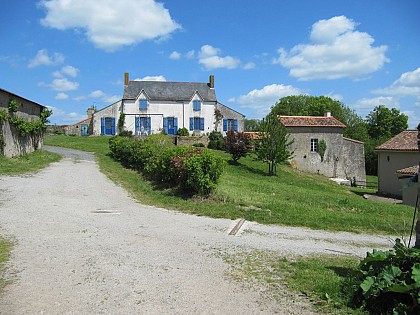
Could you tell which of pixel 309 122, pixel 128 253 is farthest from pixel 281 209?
pixel 309 122

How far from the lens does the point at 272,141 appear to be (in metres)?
29.1

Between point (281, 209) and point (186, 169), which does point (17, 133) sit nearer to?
point (186, 169)

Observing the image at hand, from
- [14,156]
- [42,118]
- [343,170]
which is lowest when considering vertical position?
[343,170]

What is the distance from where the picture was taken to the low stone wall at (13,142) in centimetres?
2081

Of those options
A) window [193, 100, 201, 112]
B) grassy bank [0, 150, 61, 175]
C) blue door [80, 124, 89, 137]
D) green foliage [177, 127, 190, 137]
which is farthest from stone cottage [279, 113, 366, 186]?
blue door [80, 124, 89, 137]

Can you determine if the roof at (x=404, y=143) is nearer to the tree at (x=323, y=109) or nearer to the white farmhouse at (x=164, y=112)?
the white farmhouse at (x=164, y=112)

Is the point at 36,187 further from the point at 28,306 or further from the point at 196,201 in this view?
the point at 28,306

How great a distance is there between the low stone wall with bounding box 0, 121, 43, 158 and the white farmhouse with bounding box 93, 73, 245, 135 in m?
18.6

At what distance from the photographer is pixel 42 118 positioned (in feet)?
95.3

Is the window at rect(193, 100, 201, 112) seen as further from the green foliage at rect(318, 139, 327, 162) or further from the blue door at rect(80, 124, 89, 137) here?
the green foliage at rect(318, 139, 327, 162)

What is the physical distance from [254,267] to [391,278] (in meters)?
2.30

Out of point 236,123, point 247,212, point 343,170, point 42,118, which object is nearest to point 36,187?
point 247,212

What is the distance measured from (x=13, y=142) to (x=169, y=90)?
2671 centimetres

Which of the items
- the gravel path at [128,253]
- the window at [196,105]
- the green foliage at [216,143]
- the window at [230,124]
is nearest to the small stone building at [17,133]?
the gravel path at [128,253]
